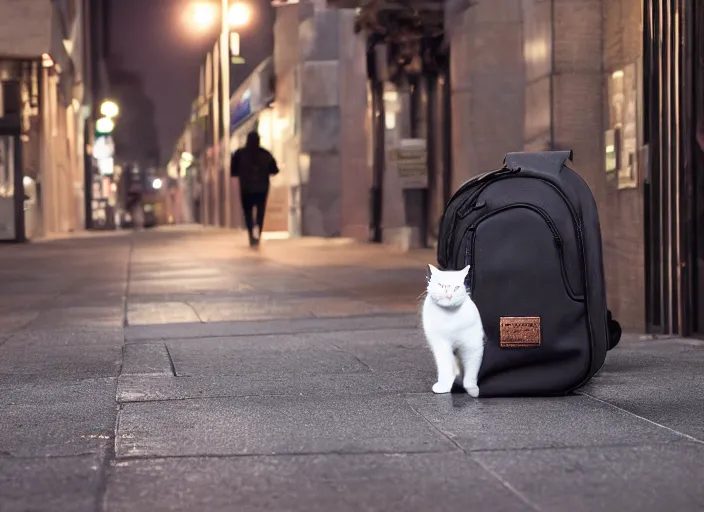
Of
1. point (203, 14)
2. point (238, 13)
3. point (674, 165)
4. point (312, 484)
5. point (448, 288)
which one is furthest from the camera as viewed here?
point (203, 14)

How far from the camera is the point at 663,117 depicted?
23.7ft

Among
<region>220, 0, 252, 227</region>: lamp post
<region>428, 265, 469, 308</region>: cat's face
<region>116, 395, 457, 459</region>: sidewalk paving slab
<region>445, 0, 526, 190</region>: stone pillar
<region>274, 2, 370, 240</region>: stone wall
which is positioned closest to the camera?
<region>116, 395, 457, 459</region>: sidewalk paving slab

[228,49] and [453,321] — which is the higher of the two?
[228,49]

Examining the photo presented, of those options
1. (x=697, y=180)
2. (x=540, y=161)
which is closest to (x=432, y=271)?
(x=540, y=161)

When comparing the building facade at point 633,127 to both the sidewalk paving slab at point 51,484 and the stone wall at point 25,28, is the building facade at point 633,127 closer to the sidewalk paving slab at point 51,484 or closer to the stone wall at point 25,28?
the sidewalk paving slab at point 51,484

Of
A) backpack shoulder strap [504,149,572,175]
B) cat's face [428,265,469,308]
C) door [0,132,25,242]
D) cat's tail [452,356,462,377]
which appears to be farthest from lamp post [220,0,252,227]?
cat's face [428,265,469,308]

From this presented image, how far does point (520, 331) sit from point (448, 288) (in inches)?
16.8

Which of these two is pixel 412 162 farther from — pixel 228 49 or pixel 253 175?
pixel 228 49

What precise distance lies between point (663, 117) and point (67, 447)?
4492 millimetres

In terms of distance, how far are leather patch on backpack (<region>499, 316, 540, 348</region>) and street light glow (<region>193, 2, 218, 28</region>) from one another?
1550 inches

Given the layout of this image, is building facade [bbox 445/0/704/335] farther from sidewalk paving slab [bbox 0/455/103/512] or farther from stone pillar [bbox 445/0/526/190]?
stone pillar [bbox 445/0/526/190]

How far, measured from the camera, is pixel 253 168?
64.6 ft

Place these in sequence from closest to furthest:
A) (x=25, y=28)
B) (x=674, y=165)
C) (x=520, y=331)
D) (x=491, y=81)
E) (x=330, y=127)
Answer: (x=520, y=331) < (x=674, y=165) < (x=491, y=81) < (x=330, y=127) < (x=25, y=28)

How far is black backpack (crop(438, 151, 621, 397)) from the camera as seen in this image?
→ 4.74 m
